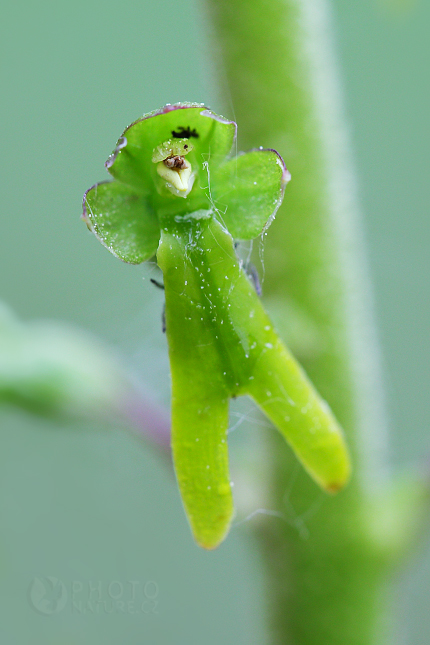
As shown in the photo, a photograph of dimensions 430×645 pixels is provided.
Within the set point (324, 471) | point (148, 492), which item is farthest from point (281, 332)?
point (148, 492)

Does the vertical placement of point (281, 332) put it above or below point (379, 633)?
above

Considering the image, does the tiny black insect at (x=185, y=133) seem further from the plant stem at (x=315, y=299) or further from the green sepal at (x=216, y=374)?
the plant stem at (x=315, y=299)

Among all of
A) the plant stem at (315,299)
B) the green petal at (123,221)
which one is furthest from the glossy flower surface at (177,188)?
the plant stem at (315,299)

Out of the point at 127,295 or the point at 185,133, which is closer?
the point at 185,133

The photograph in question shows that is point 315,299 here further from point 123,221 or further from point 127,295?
point 127,295

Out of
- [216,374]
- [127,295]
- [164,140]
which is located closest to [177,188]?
[164,140]

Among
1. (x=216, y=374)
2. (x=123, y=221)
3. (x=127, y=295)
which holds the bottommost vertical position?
(x=216, y=374)

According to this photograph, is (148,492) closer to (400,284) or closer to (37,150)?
(400,284)
